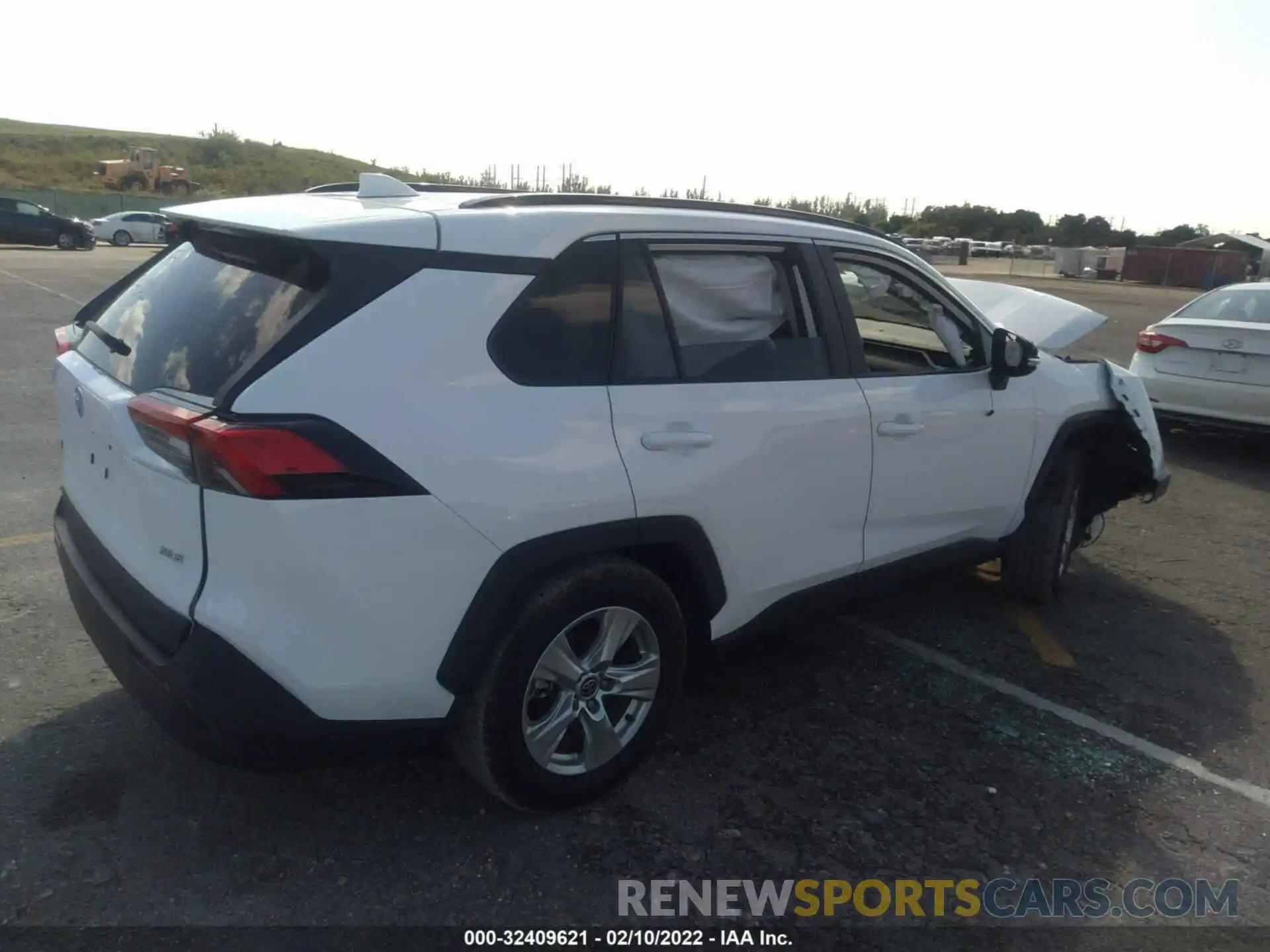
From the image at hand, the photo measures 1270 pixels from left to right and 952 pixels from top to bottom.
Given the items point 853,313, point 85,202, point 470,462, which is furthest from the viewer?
point 85,202

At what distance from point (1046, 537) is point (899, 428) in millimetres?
1541

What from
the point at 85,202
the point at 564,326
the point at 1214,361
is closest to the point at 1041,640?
the point at 564,326

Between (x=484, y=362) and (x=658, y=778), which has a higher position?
(x=484, y=362)

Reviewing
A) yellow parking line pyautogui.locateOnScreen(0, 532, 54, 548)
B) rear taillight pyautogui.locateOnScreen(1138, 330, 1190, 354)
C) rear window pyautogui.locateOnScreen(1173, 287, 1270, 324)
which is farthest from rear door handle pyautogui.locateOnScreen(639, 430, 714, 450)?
rear window pyautogui.locateOnScreen(1173, 287, 1270, 324)

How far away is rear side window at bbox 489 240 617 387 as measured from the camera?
270 cm

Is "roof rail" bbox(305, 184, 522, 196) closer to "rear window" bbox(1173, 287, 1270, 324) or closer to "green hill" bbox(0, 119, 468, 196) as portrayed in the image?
"rear window" bbox(1173, 287, 1270, 324)

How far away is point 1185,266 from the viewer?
49719 millimetres

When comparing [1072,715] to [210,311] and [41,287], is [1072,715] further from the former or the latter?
[41,287]

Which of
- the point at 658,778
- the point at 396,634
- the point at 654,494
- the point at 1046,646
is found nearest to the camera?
the point at 396,634

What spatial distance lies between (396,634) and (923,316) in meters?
2.74

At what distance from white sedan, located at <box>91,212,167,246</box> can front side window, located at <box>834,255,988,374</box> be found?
3806 cm

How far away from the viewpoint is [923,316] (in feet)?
13.7

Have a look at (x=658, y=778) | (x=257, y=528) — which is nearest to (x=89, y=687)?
(x=257, y=528)

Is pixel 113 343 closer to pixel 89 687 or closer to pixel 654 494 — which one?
pixel 89 687
